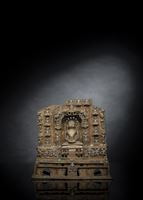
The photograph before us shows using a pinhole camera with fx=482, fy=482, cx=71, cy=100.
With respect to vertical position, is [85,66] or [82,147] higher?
[85,66]

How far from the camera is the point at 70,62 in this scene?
7016mm

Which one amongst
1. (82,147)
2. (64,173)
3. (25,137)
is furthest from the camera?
(25,137)

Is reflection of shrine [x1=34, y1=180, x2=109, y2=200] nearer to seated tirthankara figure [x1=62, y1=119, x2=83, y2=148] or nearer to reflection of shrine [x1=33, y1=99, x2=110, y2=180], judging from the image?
reflection of shrine [x1=33, y1=99, x2=110, y2=180]

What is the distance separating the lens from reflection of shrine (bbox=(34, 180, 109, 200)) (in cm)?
513

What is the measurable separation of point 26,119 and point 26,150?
526mm

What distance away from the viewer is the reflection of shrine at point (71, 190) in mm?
5129

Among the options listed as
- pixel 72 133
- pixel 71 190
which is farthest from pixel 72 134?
pixel 71 190

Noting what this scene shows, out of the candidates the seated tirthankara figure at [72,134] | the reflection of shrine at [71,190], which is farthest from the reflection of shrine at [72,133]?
the reflection of shrine at [71,190]

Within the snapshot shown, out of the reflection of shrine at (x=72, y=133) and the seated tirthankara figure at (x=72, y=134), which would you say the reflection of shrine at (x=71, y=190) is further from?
the seated tirthankara figure at (x=72, y=134)

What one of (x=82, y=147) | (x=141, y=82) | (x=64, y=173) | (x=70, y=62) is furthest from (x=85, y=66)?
(x=64, y=173)

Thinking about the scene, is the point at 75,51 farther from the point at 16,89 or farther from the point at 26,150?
the point at 26,150

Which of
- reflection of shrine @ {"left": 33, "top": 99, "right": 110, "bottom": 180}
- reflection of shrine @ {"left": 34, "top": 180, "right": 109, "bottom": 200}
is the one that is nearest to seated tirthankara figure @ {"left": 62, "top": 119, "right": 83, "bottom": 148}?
reflection of shrine @ {"left": 33, "top": 99, "right": 110, "bottom": 180}

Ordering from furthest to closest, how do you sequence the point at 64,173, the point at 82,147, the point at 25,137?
the point at 25,137
the point at 82,147
the point at 64,173

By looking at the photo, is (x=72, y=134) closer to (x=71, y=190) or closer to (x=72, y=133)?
(x=72, y=133)
